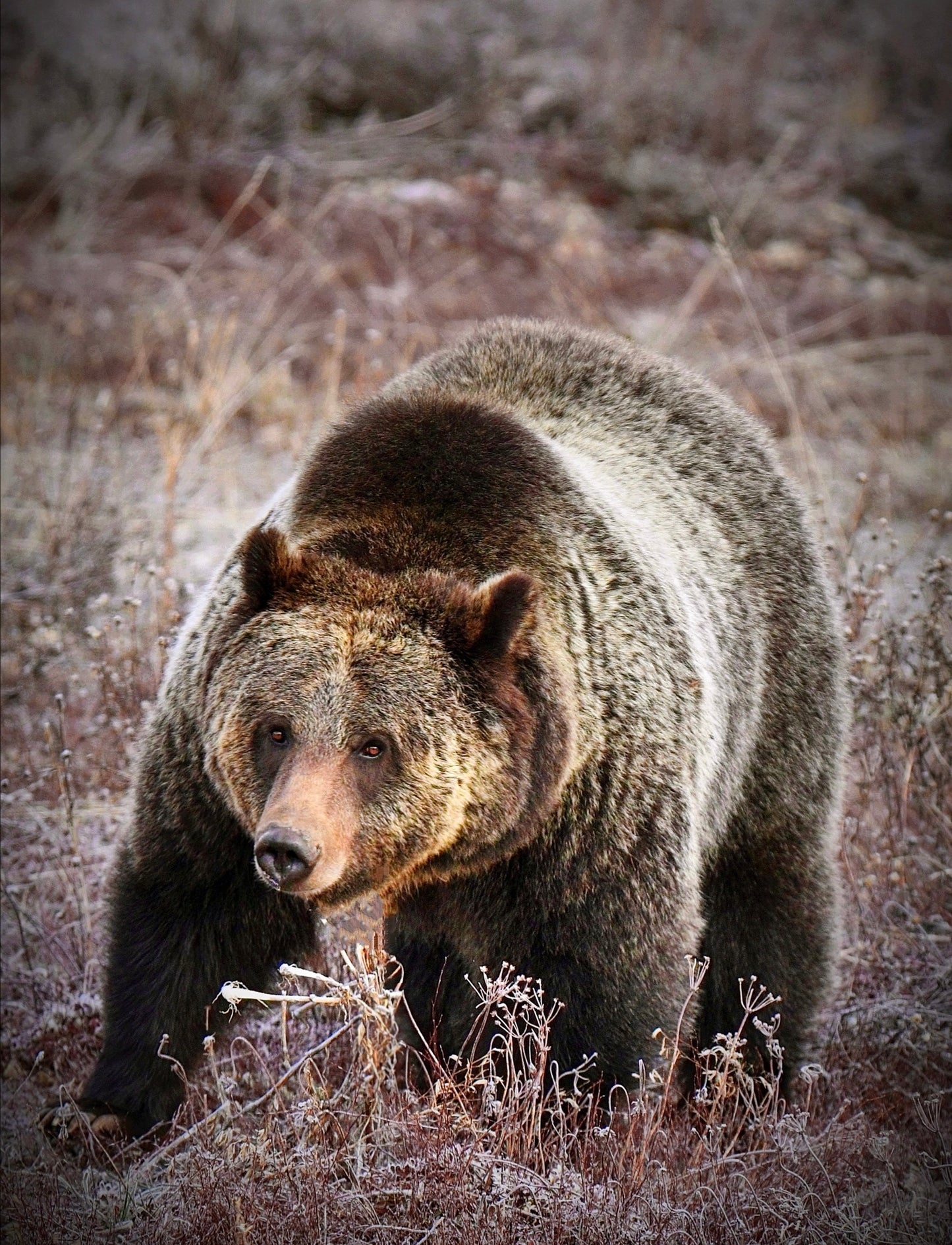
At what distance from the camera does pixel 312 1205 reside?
3.41 m

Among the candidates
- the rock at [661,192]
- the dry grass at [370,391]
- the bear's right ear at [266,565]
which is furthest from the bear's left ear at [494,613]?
the rock at [661,192]

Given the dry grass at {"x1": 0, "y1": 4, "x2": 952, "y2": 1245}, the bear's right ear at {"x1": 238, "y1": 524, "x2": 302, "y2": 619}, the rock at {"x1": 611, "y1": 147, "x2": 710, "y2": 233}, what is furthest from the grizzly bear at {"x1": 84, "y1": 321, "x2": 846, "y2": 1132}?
the rock at {"x1": 611, "y1": 147, "x2": 710, "y2": 233}

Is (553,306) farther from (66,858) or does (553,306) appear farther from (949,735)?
(66,858)

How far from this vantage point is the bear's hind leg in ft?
14.4

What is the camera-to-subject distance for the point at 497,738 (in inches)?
130

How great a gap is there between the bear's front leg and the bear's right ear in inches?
28.6

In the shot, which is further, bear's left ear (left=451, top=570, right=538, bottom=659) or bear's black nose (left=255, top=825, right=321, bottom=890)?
bear's left ear (left=451, top=570, right=538, bottom=659)

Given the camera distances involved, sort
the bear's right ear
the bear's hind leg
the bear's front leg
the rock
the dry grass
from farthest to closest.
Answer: the rock < the bear's hind leg < the bear's front leg < the dry grass < the bear's right ear

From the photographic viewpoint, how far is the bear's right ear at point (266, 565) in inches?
129

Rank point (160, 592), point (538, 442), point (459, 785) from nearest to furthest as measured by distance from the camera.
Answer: point (459, 785), point (538, 442), point (160, 592)

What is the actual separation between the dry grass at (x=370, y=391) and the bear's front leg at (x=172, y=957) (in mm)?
149

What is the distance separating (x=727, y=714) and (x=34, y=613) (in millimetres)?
4092

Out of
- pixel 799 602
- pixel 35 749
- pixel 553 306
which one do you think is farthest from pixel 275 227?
pixel 799 602

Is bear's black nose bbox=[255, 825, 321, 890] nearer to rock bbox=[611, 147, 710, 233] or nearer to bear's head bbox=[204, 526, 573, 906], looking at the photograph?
bear's head bbox=[204, 526, 573, 906]
